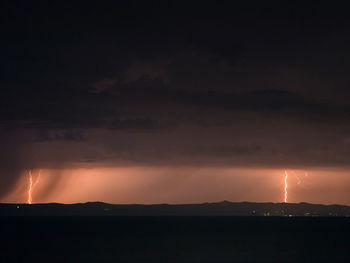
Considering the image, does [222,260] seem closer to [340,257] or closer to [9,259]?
[340,257]

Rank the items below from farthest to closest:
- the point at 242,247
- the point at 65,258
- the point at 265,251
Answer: the point at 242,247, the point at 265,251, the point at 65,258

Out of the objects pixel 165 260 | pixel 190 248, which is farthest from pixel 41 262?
pixel 190 248

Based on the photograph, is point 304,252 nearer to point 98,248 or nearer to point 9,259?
point 98,248

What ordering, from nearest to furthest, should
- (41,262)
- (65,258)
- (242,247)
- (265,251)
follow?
(41,262), (65,258), (265,251), (242,247)

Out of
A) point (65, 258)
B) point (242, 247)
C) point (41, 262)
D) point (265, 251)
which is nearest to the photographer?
point (41, 262)

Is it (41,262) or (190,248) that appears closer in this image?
(41,262)

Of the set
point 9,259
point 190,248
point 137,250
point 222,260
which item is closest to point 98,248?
point 137,250

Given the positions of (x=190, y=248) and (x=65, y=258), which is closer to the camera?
(x=65, y=258)

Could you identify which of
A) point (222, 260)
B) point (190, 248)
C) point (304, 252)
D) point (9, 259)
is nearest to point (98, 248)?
point (190, 248)
